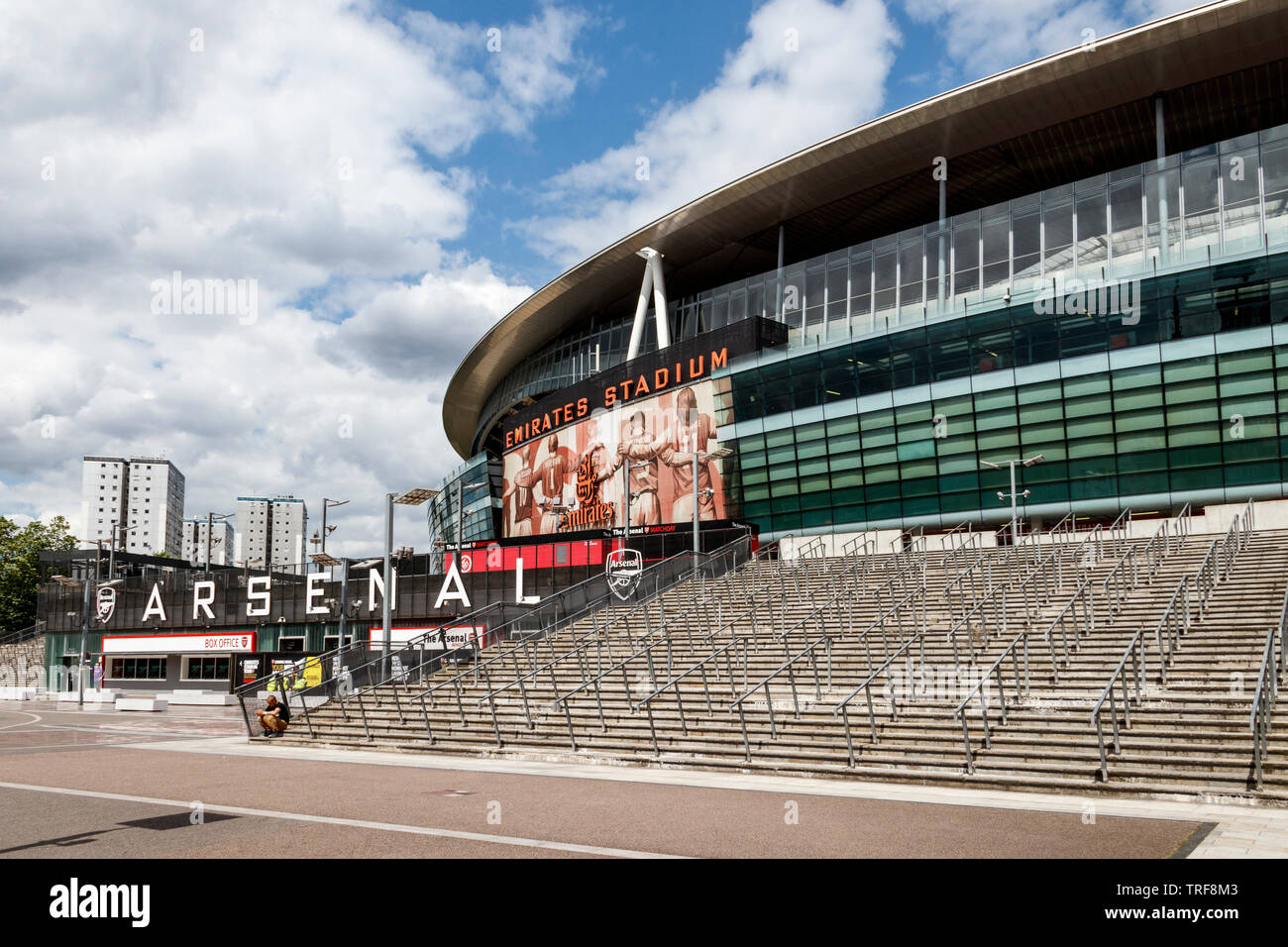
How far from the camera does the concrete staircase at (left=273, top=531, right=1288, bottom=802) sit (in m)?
14.1

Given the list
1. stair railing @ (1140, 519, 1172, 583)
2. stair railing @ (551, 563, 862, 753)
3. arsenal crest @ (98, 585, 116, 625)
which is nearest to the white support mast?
stair railing @ (551, 563, 862, 753)

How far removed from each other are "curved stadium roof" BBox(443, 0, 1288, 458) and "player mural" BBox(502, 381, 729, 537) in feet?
30.2

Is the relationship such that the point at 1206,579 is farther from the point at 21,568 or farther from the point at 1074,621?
the point at 21,568

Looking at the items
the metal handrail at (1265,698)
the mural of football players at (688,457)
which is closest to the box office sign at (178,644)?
the mural of football players at (688,457)

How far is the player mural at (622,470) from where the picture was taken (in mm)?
46156

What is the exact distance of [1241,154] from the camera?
34531 millimetres

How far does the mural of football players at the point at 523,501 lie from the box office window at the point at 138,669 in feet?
65.4

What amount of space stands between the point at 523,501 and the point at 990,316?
2964cm

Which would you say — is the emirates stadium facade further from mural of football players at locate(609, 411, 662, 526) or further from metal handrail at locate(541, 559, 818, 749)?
metal handrail at locate(541, 559, 818, 749)

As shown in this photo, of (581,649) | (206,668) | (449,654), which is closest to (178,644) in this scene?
(206,668)

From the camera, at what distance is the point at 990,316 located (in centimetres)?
3753
